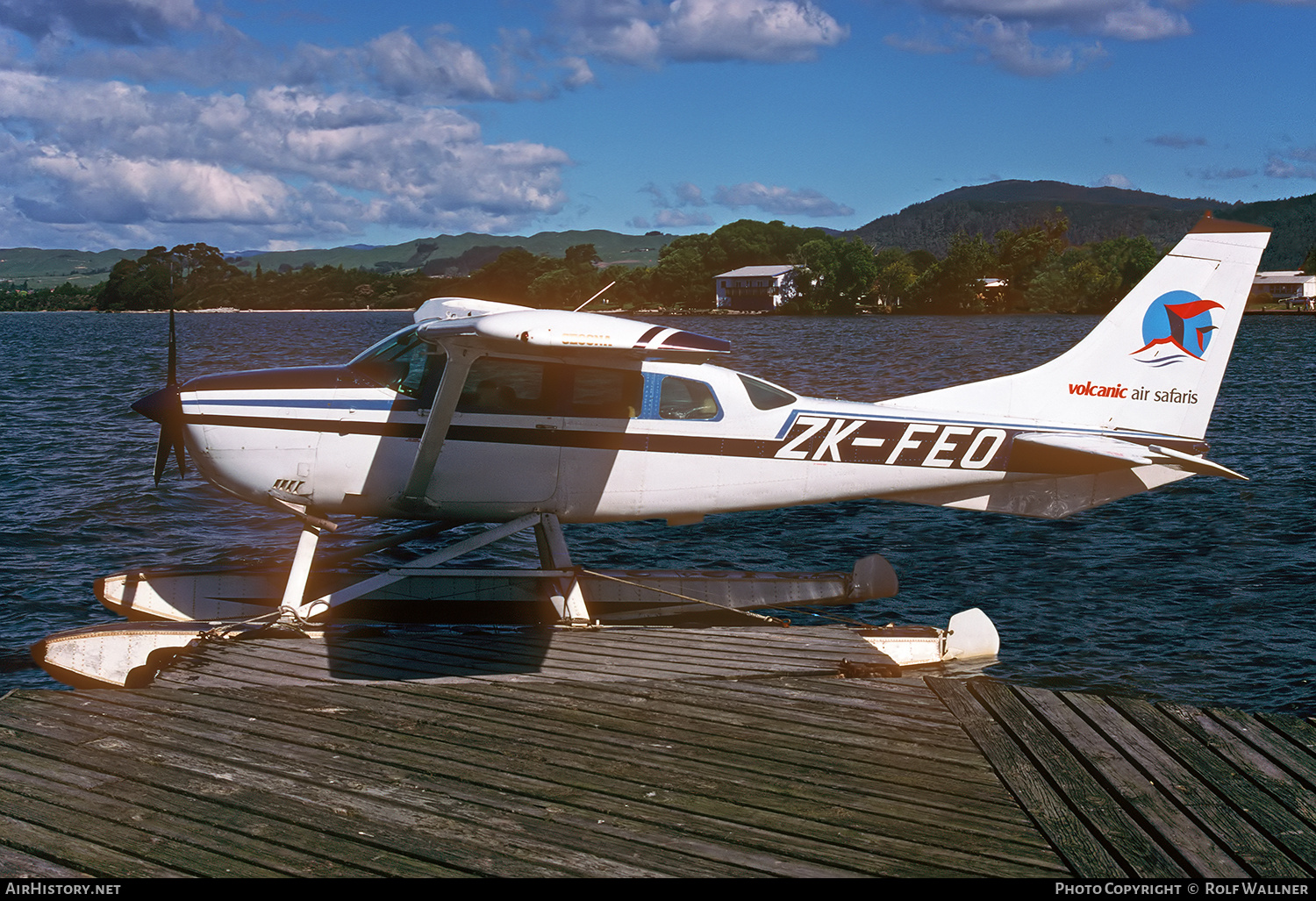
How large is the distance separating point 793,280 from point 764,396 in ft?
462

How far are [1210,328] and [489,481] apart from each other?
671 cm

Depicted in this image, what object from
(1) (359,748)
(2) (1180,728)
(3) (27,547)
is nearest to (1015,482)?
(2) (1180,728)

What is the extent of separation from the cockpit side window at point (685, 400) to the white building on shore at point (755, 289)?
452 feet

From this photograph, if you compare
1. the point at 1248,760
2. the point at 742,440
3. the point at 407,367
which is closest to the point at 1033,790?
the point at 1248,760

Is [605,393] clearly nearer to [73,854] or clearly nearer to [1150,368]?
[1150,368]

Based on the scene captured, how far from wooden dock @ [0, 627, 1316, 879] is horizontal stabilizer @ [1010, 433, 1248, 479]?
3.33 meters

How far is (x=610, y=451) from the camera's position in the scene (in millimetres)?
8984

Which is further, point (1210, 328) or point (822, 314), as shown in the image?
point (822, 314)

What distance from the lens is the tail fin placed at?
32.0 feet

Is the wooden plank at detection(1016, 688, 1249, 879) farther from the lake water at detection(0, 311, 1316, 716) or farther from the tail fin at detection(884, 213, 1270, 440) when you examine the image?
the tail fin at detection(884, 213, 1270, 440)

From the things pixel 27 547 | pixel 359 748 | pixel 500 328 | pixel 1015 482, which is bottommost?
pixel 27 547

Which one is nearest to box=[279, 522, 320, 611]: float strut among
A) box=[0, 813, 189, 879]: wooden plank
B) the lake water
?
the lake water

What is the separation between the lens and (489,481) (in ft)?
29.2
